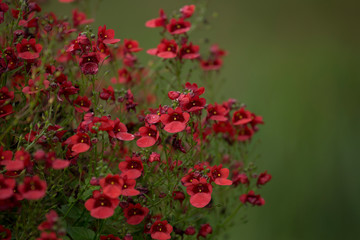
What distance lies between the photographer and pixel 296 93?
6.68 feet

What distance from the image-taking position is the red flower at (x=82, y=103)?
0.72 meters

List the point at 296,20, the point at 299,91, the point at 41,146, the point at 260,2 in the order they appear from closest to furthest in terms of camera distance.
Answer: the point at 41,146 → the point at 299,91 → the point at 296,20 → the point at 260,2

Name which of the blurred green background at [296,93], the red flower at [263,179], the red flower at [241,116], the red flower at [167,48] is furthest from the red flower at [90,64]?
the blurred green background at [296,93]

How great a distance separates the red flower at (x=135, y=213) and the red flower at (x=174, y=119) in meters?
0.15

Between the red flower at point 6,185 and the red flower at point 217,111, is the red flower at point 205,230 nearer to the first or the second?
the red flower at point 217,111

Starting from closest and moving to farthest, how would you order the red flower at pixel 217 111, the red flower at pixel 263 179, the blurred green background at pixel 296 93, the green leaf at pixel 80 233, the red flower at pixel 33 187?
the red flower at pixel 33 187
the green leaf at pixel 80 233
the red flower at pixel 217 111
the red flower at pixel 263 179
the blurred green background at pixel 296 93

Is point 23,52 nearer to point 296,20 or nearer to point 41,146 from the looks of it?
point 41,146

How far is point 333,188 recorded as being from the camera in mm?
1777

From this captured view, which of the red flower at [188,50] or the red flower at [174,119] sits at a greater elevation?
the red flower at [188,50]

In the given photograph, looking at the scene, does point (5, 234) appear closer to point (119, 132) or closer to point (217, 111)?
point (119, 132)

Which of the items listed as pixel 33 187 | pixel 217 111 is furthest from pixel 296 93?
pixel 33 187

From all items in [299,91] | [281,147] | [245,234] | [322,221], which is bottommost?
→ [245,234]

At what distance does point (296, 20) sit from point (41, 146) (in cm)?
227

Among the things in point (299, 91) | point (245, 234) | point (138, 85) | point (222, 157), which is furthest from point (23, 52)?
point (299, 91)
